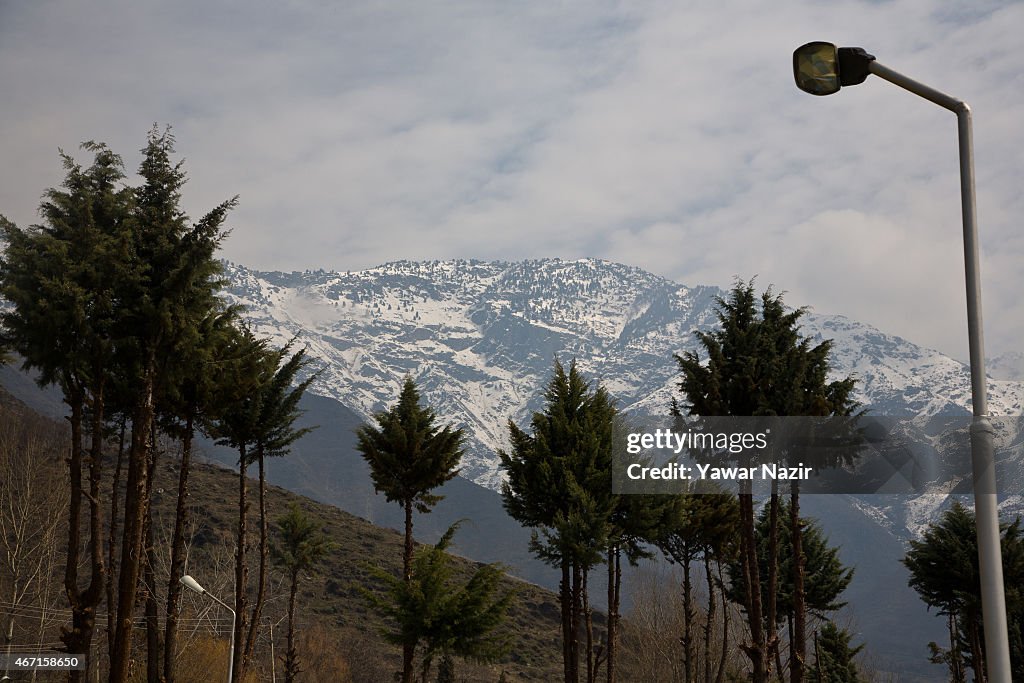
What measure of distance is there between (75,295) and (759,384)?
2122 centimetres

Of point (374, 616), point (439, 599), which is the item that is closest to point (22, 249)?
point (439, 599)

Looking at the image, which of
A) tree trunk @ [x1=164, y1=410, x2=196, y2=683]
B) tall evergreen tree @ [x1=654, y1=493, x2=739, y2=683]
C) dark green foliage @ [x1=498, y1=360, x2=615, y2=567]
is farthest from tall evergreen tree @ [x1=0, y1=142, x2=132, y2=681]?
tall evergreen tree @ [x1=654, y1=493, x2=739, y2=683]

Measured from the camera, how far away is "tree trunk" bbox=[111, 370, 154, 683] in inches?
944

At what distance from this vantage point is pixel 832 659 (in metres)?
54.1

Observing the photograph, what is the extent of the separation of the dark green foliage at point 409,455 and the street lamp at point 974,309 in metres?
30.5

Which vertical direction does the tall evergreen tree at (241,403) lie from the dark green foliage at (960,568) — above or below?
above

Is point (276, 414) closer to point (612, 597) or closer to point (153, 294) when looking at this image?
point (153, 294)

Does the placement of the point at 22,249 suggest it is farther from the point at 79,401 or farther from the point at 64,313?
the point at 79,401

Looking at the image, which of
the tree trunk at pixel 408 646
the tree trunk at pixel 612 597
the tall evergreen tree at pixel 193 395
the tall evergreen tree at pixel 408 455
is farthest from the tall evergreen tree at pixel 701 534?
the tall evergreen tree at pixel 193 395

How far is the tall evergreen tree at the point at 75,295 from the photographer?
2494cm

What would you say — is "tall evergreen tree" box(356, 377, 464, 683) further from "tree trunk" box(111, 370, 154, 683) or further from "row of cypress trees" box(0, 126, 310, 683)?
"tree trunk" box(111, 370, 154, 683)

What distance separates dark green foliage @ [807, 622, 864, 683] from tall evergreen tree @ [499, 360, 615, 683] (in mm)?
16657

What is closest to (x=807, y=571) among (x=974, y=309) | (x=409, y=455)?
(x=409, y=455)

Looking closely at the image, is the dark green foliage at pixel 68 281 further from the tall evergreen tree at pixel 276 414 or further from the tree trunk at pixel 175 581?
the tall evergreen tree at pixel 276 414
